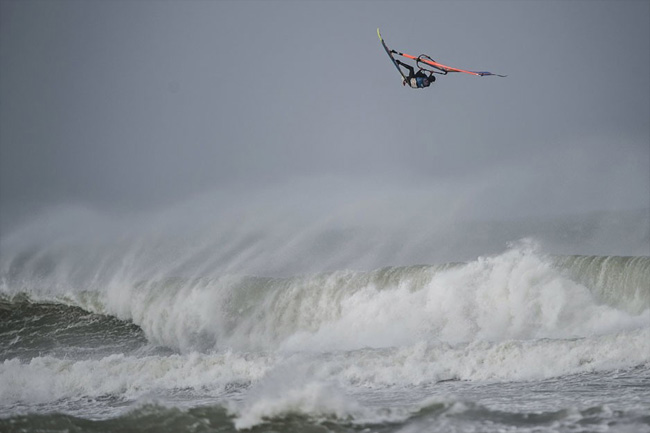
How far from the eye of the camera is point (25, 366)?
13477mm

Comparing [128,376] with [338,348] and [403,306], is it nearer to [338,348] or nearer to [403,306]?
[338,348]

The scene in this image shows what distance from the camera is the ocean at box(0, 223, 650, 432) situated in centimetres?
759

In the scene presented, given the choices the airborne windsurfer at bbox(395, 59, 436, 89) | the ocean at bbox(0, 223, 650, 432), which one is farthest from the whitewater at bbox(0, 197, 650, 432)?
the airborne windsurfer at bbox(395, 59, 436, 89)

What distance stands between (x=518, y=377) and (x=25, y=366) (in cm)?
1076

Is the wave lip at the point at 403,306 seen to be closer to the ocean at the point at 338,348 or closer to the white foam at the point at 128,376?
the ocean at the point at 338,348

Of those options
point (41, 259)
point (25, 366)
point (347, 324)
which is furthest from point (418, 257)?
point (41, 259)

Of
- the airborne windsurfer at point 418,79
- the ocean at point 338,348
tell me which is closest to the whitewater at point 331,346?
the ocean at point 338,348

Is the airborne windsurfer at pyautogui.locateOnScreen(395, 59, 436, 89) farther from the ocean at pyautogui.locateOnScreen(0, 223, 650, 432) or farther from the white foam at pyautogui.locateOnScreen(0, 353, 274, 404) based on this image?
the white foam at pyautogui.locateOnScreen(0, 353, 274, 404)

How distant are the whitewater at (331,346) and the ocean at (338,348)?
0.04 meters

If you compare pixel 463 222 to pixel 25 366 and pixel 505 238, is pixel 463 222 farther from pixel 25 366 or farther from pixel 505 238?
pixel 25 366

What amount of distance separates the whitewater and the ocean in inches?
1.6

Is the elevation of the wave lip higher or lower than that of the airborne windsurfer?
lower

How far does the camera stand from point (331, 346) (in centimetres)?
1500

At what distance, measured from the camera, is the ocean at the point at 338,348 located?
7.59 meters
